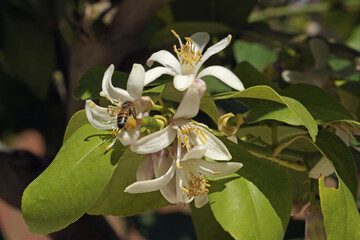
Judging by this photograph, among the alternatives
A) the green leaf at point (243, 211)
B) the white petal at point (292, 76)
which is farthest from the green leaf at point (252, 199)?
the white petal at point (292, 76)

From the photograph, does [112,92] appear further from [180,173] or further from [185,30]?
[185,30]

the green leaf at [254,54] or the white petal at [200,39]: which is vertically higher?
the white petal at [200,39]

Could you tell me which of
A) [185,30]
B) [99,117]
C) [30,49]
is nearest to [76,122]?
[99,117]

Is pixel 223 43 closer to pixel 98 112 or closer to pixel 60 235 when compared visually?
pixel 98 112

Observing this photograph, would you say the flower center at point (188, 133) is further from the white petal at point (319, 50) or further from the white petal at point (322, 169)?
the white petal at point (319, 50)

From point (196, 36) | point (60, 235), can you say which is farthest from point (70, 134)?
point (60, 235)

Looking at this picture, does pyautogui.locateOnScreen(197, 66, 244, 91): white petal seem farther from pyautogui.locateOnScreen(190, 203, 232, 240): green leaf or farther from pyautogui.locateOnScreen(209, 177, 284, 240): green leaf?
pyautogui.locateOnScreen(190, 203, 232, 240): green leaf
